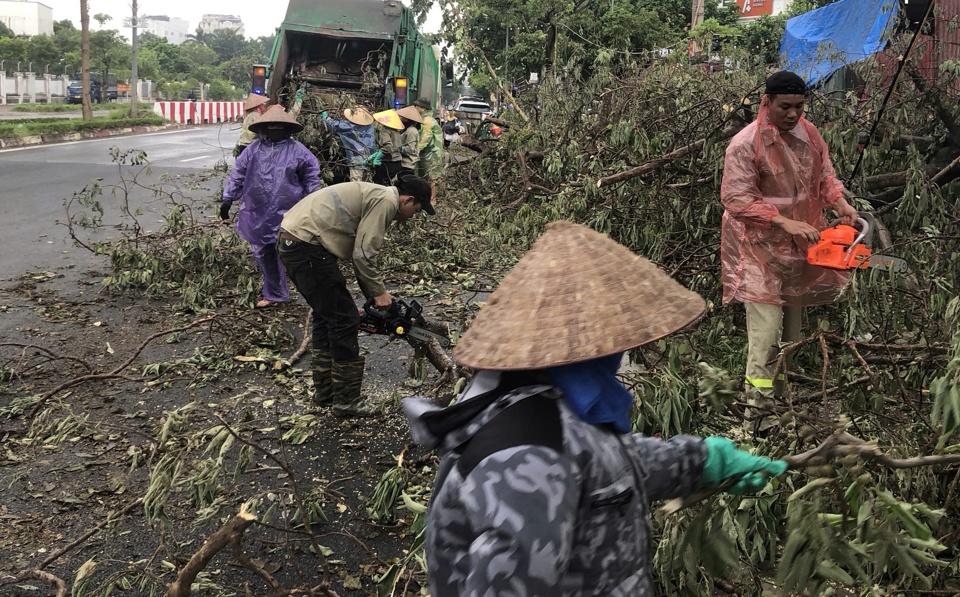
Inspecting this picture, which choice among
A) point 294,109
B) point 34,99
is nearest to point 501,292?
point 294,109

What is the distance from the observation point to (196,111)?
35.5m

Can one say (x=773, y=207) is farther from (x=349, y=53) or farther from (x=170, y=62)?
(x=170, y=62)

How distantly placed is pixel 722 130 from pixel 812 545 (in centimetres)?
423

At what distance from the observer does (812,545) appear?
161cm

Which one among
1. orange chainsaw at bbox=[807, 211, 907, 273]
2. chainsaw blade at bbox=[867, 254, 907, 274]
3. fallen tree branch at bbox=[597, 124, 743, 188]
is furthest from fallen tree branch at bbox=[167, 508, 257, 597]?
fallen tree branch at bbox=[597, 124, 743, 188]

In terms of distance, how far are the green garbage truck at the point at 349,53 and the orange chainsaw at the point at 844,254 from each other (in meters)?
7.69

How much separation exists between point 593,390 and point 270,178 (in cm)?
508

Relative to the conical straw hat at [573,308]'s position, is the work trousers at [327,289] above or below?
below

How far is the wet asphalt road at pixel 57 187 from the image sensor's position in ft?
25.2

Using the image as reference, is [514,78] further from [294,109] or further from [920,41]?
[920,41]

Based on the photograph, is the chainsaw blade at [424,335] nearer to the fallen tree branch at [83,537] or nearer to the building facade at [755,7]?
the fallen tree branch at [83,537]

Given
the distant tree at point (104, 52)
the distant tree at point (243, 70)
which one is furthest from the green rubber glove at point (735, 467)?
the distant tree at point (104, 52)

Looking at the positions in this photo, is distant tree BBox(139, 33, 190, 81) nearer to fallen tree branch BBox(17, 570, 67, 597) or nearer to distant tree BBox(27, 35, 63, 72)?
distant tree BBox(27, 35, 63, 72)

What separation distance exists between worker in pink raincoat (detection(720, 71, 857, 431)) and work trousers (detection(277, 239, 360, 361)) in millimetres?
2048
